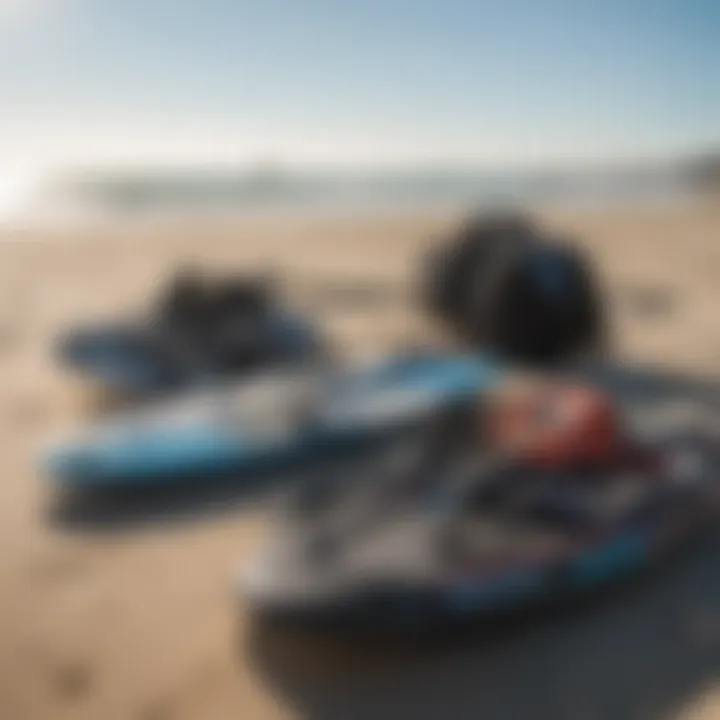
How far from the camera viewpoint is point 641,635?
1.33 meters

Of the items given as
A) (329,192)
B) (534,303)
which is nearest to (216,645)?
(534,303)

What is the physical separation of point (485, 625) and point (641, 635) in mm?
198

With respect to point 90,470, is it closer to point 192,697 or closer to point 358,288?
point 192,697

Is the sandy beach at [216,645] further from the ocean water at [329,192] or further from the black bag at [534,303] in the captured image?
the ocean water at [329,192]

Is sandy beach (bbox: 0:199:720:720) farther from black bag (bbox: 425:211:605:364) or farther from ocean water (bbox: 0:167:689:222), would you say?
ocean water (bbox: 0:167:689:222)

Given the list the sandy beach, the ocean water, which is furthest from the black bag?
the ocean water

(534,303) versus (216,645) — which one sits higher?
(534,303)

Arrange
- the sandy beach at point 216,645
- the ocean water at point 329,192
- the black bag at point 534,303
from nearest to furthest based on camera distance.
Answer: the sandy beach at point 216,645 → the black bag at point 534,303 → the ocean water at point 329,192

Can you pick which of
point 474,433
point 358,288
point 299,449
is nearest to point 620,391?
point 474,433

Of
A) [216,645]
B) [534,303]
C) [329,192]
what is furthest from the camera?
[329,192]

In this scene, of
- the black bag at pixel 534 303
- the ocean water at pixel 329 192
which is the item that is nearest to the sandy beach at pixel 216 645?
the black bag at pixel 534 303

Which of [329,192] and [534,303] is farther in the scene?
[329,192]

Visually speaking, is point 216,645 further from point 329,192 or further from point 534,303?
point 329,192

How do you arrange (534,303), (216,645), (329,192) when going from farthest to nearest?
(329,192) → (534,303) → (216,645)
